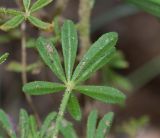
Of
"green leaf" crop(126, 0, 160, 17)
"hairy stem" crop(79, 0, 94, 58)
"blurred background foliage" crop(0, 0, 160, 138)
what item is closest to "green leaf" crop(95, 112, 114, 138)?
"green leaf" crop(126, 0, 160, 17)

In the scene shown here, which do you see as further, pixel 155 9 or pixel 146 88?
pixel 146 88

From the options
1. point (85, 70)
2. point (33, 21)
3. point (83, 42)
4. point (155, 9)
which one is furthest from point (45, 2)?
point (83, 42)

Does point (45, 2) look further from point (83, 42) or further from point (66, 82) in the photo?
point (83, 42)

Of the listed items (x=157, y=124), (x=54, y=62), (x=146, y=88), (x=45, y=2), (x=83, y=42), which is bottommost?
(x=54, y=62)

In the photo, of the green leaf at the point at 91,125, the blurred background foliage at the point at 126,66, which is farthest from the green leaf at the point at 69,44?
the blurred background foliage at the point at 126,66

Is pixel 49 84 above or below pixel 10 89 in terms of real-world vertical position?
below

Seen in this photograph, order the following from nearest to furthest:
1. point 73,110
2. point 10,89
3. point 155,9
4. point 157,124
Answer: point 73,110, point 155,9, point 10,89, point 157,124

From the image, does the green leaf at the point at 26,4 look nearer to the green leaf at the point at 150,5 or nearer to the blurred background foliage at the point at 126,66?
the green leaf at the point at 150,5
